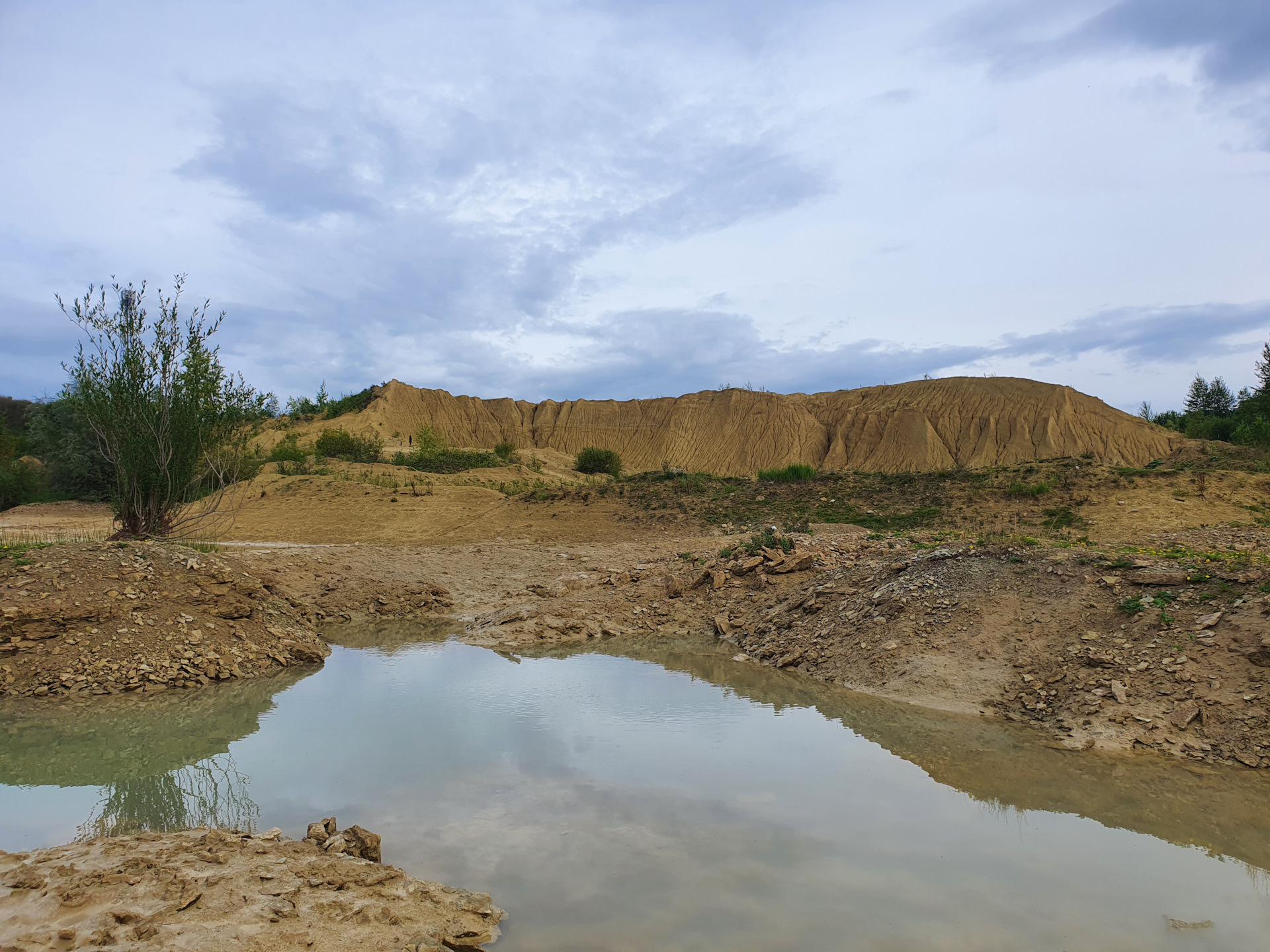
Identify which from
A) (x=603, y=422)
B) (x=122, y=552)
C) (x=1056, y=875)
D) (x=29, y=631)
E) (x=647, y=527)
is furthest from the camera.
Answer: (x=603, y=422)

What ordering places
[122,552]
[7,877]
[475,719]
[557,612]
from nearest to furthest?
1. [7,877]
2. [475,719]
3. [122,552]
4. [557,612]

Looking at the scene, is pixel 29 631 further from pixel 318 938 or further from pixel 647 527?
pixel 647 527

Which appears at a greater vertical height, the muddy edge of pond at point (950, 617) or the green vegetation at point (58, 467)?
the green vegetation at point (58, 467)

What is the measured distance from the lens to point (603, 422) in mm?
57312

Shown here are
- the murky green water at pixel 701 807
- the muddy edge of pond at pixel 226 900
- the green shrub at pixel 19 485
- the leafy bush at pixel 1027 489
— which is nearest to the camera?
the muddy edge of pond at pixel 226 900

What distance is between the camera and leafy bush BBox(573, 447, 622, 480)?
1545 inches

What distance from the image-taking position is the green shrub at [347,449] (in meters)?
35.8

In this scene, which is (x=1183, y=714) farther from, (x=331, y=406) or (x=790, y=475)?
(x=331, y=406)

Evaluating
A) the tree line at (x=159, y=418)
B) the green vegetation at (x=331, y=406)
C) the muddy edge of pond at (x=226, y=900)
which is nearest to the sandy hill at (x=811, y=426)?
the green vegetation at (x=331, y=406)

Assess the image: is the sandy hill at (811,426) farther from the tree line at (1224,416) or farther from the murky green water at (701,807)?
the murky green water at (701,807)

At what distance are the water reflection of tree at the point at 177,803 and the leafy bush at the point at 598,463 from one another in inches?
1304

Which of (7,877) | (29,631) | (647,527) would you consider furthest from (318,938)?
(647,527)

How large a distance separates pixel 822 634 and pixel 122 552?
29.4ft

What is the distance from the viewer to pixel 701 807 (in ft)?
16.4
